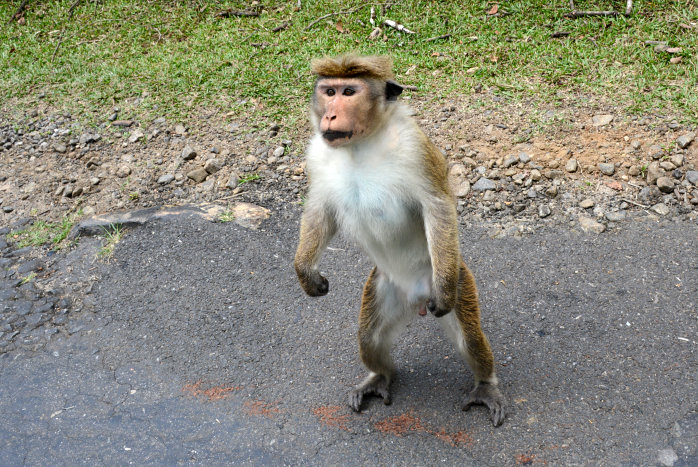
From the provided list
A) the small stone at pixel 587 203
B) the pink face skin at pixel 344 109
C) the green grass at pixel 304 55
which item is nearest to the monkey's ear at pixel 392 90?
the pink face skin at pixel 344 109

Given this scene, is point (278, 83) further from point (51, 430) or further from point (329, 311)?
point (51, 430)

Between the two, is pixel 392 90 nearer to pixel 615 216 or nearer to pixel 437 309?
pixel 437 309

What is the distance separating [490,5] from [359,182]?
5340 millimetres

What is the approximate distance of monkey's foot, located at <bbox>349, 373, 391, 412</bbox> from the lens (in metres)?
3.81

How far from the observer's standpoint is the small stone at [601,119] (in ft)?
19.0

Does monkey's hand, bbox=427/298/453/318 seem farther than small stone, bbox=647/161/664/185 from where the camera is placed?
No

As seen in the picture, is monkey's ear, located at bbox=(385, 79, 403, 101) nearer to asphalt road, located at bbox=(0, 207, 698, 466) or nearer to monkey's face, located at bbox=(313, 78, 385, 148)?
monkey's face, located at bbox=(313, 78, 385, 148)

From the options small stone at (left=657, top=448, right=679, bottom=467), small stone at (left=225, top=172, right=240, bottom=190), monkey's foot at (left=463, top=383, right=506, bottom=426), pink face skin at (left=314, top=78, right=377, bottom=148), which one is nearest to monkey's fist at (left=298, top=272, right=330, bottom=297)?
pink face skin at (left=314, top=78, right=377, bottom=148)

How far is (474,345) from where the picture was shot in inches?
140

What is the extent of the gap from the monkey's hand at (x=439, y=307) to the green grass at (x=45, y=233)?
3.58m

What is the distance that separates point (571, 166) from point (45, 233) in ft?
15.0

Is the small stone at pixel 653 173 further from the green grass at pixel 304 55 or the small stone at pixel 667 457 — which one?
Answer: the small stone at pixel 667 457

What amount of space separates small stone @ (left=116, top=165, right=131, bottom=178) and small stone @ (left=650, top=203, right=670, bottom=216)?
4753 millimetres

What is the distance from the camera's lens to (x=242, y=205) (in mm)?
5676
